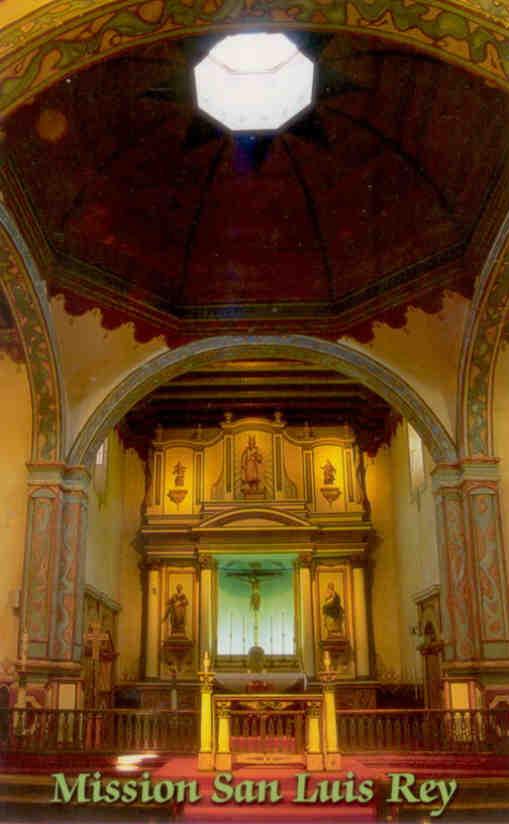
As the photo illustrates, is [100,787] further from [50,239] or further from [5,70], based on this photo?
[50,239]

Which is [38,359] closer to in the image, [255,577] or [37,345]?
[37,345]

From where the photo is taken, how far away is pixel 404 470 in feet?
63.1

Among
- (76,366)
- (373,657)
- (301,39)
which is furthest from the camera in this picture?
(373,657)

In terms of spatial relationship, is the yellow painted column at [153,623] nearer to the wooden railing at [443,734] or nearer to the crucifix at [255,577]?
the crucifix at [255,577]

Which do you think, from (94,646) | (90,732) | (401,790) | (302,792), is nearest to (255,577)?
(94,646)

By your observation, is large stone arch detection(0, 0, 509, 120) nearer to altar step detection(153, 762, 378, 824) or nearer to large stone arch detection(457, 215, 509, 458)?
large stone arch detection(457, 215, 509, 458)

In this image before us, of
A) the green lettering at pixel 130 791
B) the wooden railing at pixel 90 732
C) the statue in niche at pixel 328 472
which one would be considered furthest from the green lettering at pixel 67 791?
the statue in niche at pixel 328 472

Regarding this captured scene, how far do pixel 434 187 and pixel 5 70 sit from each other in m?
7.33

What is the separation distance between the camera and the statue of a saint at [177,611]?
1941cm

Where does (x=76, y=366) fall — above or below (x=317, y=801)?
above

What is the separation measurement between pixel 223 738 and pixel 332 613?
989 cm

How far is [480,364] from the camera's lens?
44.7 ft

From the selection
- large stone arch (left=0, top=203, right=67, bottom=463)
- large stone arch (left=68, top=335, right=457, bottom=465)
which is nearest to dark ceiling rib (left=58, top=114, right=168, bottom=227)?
large stone arch (left=0, top=203, right=67, bottom=463)

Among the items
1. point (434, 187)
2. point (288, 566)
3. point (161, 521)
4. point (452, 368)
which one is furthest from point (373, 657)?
point (434, 187)
